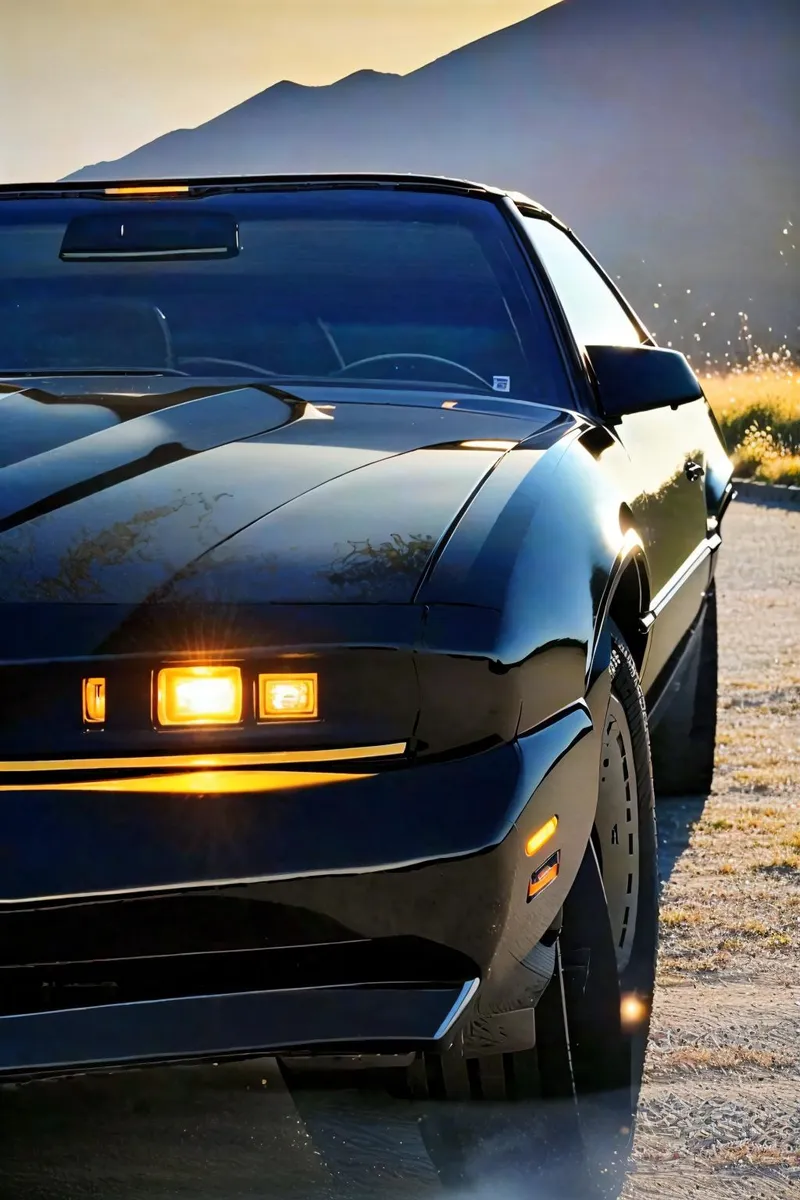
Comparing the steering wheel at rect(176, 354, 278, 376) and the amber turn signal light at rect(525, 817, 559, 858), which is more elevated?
the steering wheel at rect(176, 354, 278, 376)

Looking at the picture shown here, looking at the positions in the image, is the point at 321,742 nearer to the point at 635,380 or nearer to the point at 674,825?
the point at 635,380

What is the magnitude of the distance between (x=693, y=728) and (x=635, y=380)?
6.07 ft

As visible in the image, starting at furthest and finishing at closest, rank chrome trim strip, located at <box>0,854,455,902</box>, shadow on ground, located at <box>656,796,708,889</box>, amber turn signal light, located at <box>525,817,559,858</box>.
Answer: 1. shadow on ground, located at <box>656,796,708,889</box>
2. amber turn signal light, located at <box>525,817,559,858</box>
3. chrome trim strip, located at <box>0,854,455,902</box>

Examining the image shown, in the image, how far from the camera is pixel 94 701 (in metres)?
1.84

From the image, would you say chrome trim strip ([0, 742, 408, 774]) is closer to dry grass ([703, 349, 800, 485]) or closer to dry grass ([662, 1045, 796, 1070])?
dry grass ([662, 1045, 796, 1070])

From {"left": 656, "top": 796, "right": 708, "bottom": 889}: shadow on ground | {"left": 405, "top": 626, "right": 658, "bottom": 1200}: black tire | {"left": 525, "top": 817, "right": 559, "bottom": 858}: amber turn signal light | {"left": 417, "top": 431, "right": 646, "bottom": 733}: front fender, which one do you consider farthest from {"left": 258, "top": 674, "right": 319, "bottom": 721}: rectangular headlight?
{"left": 656, "top": 796, "right": 708, "bottom": 889}: shadow on ground

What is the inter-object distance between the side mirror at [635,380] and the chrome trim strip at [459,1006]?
1.49m

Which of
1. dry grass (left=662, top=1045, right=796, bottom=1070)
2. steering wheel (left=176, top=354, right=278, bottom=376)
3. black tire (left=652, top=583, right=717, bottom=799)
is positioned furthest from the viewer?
black tire (left=652, top=583, right=717, bottom=799)

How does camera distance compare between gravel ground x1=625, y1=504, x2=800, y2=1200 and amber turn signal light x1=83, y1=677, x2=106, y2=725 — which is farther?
gravel ground x1=625, y1=504, x2=800, y2=1200

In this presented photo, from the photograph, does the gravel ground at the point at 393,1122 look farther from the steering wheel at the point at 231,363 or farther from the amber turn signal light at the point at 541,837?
the steering wheel at the point at 231,363

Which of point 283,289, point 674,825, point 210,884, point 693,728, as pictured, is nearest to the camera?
point 210,884

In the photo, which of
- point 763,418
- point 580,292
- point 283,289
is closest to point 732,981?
point 580,292

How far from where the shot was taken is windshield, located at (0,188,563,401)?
10.7 ft

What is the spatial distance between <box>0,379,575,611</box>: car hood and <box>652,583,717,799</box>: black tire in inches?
79.9
